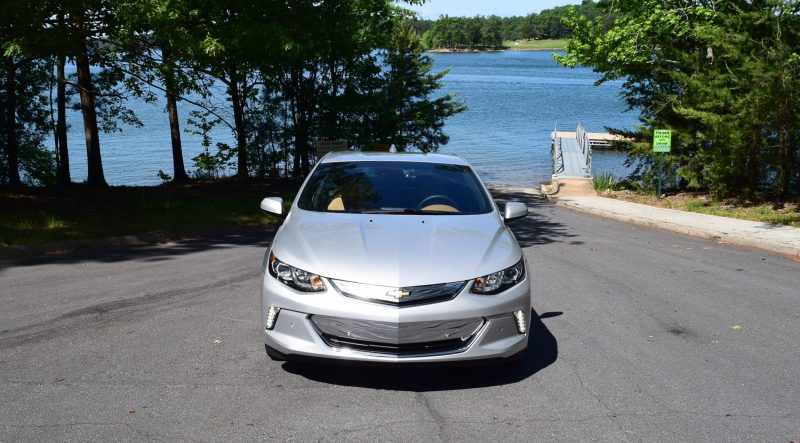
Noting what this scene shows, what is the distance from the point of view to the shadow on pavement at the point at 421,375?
217 inches

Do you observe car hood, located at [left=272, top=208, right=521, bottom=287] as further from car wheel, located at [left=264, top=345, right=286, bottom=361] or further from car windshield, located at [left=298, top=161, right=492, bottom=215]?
car wheel, located at [left=264, top=345, right=286, bottom=361]

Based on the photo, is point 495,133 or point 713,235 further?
point 495,133

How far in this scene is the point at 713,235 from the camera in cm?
1484

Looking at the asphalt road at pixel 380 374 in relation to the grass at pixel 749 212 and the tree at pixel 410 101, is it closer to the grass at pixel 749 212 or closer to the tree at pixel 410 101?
the grass at pixel 749 212

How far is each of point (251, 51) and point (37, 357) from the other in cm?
1294

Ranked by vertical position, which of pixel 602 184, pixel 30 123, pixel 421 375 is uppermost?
pixel 30 123

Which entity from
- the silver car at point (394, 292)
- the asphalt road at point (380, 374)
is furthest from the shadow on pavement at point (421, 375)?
the silver car at point (394, 292)

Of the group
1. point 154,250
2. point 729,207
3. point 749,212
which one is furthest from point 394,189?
point 729,207

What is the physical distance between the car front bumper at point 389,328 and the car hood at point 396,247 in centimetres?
17

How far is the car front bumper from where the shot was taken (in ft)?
16.5

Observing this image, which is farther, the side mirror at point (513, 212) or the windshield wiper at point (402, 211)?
the side mirror at point (513, 212)

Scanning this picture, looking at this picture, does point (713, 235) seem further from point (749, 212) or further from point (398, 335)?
point (398, 335)

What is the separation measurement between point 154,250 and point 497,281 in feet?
24.7

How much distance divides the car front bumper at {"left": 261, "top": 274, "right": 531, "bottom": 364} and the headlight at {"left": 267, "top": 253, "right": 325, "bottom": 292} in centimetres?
5
